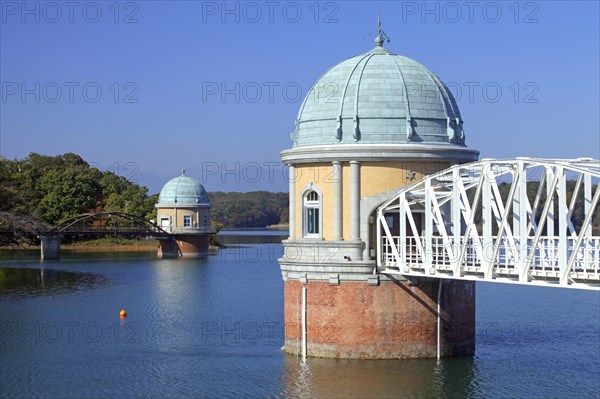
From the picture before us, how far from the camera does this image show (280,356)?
42719 mm

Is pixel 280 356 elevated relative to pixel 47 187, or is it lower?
lower

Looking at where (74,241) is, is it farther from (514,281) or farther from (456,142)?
(514,281)

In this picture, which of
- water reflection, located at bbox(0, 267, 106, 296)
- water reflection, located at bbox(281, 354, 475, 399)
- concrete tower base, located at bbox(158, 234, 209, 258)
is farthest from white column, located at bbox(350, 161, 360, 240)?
concrete tower base, located at bbox(158, 234, 209, 258)

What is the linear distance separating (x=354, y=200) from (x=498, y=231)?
6.41 metres

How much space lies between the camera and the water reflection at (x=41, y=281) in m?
70.4

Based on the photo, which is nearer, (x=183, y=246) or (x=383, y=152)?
(x=383, y=152)

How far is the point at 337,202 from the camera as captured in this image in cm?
4212

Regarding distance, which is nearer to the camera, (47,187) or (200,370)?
(200,370)

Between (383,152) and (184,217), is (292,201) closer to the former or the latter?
(383,152)

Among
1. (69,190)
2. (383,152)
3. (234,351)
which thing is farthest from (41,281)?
(69,190)

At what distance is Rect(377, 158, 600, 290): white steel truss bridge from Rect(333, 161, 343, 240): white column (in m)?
1.54

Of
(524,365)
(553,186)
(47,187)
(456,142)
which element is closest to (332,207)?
(456,142)

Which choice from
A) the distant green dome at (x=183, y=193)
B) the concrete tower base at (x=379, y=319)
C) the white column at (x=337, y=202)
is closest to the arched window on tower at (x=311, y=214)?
the white column at (x=337, y=202)

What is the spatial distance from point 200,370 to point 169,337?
8.35 metres
